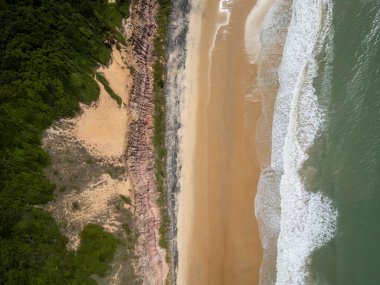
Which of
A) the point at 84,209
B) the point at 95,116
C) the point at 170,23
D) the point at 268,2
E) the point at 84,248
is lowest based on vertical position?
the point at 84,248

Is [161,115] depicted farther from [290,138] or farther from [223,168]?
[290,138]

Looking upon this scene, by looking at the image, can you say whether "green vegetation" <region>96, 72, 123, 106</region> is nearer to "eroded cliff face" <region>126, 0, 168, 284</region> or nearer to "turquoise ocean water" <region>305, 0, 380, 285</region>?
"eroded cliff face" <region>126, 0, 168, 284</region>

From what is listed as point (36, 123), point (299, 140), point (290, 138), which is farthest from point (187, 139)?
point (36, 123)

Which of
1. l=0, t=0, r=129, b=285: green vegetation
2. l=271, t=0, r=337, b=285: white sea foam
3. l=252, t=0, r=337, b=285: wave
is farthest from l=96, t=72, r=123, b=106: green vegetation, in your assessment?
l=271, t=0, r=337, b=285: white sea foam

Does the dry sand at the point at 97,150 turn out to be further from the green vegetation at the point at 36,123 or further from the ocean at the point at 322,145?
the ocean at the point at 322,145

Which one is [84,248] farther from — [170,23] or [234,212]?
[170,23]

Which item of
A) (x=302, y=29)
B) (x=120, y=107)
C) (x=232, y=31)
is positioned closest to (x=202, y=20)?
(x=232, y=31)
